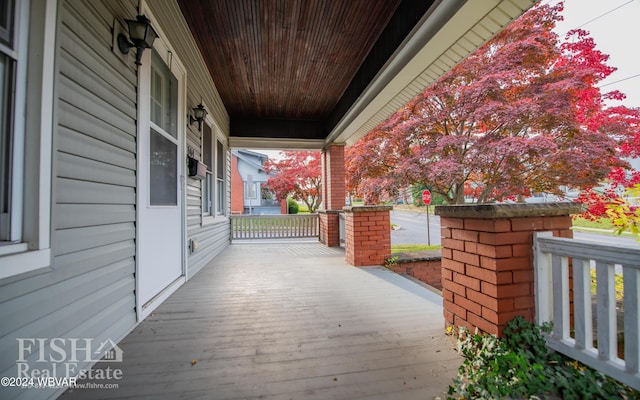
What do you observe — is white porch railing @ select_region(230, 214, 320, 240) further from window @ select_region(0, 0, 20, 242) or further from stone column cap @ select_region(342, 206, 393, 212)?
window @ select_region(0, 0, 20, 242)

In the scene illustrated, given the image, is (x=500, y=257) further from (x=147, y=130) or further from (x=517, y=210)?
(x=147, y=130)

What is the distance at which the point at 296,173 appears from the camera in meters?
9.85

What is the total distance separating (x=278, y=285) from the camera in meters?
2.94

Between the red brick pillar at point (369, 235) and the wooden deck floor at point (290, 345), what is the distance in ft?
3.05

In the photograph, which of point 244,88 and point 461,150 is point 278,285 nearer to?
point 244,88

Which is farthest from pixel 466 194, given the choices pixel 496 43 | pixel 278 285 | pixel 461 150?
pixel 278 285

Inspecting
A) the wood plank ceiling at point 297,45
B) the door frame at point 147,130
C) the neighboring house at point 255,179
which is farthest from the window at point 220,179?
the neighboring house at point 255,179

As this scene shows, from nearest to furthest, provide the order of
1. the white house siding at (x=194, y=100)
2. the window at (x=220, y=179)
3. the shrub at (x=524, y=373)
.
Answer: the shrub at (x=524, y=373), the white house siding at (x=194, y=100), the window at (x=220, y=179)

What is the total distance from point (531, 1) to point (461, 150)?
132 inches

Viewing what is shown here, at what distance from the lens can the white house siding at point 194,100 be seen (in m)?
2.62

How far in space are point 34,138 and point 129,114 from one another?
2.93 ft

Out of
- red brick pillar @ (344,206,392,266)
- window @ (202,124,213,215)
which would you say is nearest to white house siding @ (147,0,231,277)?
window @ (202,124,213,215)

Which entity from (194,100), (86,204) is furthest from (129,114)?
(194,100)

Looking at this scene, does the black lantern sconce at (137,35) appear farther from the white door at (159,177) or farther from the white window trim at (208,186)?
the white window trim at (208,186)
